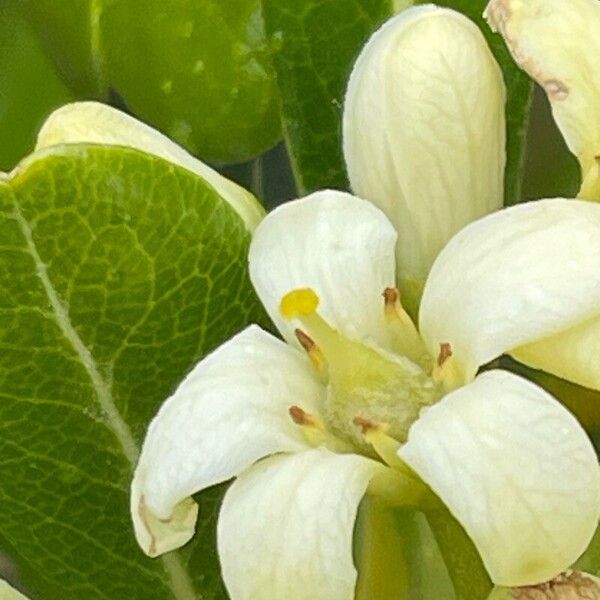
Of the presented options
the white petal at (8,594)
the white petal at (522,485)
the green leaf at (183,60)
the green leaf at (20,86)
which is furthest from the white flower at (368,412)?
the green leaf at (20,86)

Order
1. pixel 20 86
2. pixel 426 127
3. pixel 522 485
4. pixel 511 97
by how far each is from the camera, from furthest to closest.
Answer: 1. pixel 20 86
2. pixel 511 97
3. pixel 426 127
4. pixel 522 485

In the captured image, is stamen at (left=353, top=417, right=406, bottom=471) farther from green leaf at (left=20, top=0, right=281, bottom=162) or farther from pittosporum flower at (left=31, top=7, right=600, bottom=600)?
green leaf at (left=20, top=0, right=281, bottom=162)

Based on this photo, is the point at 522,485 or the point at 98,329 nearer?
the point at 522,485

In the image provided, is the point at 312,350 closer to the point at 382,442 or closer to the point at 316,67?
the point at 382,442

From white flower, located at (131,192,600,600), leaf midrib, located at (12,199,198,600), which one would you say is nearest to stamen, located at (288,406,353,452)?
white flower, located at (131,192,600,600)

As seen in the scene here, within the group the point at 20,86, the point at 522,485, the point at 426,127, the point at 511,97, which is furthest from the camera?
the point at 20,86

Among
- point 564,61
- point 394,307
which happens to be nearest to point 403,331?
point 394,307

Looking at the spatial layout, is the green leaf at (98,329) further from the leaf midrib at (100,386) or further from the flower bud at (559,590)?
the flower bud at (559,590)
